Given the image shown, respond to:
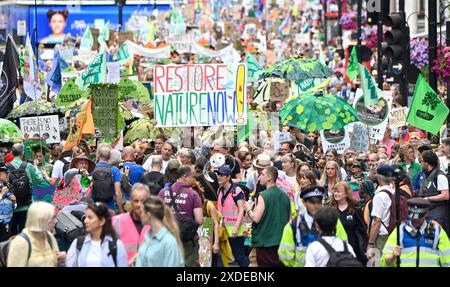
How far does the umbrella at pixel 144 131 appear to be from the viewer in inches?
872

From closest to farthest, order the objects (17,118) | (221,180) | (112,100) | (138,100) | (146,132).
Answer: (221,180) → (112,100) → (146,132) → (17,118) → (138,100)

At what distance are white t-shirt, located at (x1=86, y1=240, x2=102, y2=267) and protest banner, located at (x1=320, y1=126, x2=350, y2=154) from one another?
9.60 meters

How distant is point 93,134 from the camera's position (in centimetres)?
2005

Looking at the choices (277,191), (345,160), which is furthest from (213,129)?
(277,191)

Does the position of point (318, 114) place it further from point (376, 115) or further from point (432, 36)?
point (432, 36)

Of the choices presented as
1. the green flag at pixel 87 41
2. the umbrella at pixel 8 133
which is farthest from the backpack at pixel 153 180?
the green flag at pixel 87 41

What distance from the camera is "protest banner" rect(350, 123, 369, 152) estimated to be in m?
19.4

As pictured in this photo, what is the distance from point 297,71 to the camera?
2380cm

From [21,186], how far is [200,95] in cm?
460

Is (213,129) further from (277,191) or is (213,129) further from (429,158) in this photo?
(277,191)

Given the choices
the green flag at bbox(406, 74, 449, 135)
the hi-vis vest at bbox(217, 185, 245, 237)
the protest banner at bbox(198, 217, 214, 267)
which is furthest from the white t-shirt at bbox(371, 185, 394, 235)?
the green flag at bbox(406, 74, 449, 135)

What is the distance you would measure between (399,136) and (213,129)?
296 cm

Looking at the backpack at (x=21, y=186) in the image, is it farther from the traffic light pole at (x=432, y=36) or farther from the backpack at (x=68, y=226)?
the traffic light pole at (x=432, y=36)

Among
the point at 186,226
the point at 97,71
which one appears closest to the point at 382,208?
the point at 186,226
